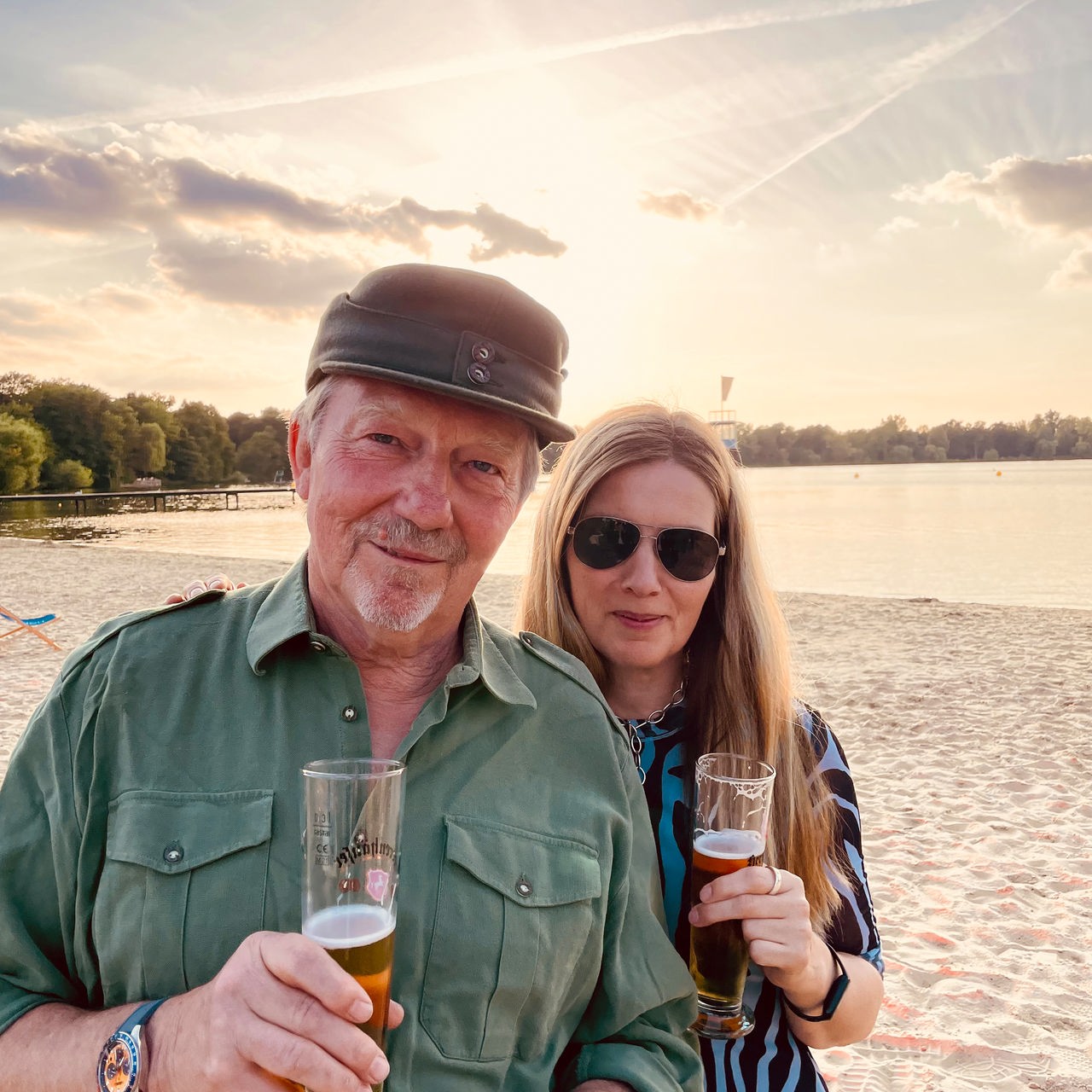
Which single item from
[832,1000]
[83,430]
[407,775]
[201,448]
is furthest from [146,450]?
[832,1000]

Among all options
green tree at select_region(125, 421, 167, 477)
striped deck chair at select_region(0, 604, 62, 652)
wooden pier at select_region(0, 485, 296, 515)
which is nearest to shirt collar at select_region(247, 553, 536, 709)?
striped deck chair at select_region(0, 604, 62, 652)

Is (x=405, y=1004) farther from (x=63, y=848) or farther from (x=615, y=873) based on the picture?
(x=63, y=848)

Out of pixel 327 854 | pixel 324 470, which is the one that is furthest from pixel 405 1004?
pixel 324 470

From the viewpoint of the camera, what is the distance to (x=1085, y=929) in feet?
17.9

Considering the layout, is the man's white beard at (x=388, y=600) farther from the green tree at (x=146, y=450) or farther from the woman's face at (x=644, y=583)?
the green tree at (x=146, y=450)

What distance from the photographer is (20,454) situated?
258 ft

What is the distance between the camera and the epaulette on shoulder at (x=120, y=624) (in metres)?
1.79

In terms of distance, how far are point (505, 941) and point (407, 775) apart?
0.38 metres

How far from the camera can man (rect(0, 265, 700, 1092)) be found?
5.22 ft

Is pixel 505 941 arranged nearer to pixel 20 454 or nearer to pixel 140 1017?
pixel 140 1017

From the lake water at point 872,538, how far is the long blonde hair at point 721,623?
231 millimetres

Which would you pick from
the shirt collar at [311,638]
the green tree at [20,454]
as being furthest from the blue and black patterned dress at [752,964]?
the green tree at [20,454]

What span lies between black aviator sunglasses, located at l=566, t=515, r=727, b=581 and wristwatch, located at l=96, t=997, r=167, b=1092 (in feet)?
5.37

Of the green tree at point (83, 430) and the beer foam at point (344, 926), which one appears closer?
the beer foam at point (344, 926)
